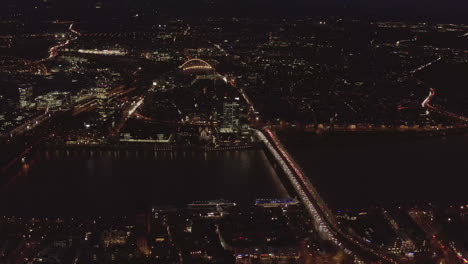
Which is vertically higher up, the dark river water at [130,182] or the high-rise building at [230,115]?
the high-rise building at [230,115]

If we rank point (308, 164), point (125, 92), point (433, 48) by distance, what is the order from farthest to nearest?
point (433, 48), point (125, 92), point (308, 164)

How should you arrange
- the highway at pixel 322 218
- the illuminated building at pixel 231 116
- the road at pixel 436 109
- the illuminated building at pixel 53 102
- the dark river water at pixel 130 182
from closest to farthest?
the highway at pixel 322 218, the dark river water at pixel 130 182, the illuminated building at pixel 231 116, the road at pixel 436 109, the illuminated building at pixel 53 102

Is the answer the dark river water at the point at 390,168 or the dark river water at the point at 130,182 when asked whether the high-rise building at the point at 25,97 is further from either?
the dark river water at the point at 390,168

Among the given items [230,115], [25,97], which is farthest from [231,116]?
[25,97]

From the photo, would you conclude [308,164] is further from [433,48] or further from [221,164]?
[433,48]

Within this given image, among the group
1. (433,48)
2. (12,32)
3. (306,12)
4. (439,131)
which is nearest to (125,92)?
(439,131)

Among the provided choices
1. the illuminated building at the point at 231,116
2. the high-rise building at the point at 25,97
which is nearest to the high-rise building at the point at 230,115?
the illuminated building at the point at 231,116
